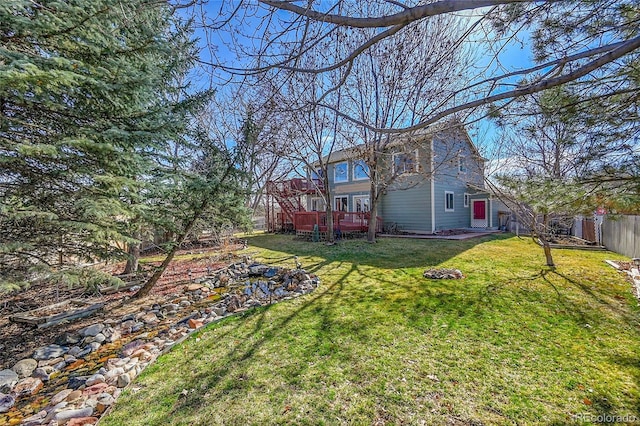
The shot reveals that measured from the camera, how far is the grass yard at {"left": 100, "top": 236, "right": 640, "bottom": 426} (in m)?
2.32

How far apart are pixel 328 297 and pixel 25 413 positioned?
400 cm

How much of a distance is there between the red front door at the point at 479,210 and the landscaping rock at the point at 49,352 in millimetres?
19513

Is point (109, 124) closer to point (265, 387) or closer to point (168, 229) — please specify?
point (168, 229)

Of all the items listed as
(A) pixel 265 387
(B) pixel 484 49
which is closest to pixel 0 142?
(A) pixel 265 387

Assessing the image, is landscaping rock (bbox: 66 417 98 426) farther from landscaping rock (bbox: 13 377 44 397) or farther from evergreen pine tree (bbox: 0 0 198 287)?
evergreen pine tree (bbox: 0 0 198 287)

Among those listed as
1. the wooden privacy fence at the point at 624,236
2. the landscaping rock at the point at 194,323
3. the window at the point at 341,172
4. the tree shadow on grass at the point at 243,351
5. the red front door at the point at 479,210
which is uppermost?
the window at the point at 341,172

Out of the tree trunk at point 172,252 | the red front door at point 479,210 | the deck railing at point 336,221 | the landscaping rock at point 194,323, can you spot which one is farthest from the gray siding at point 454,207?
the landscaping rock at point 194,323

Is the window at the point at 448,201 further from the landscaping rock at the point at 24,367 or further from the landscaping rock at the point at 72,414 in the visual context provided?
the landscaping rock at the point at 24,367

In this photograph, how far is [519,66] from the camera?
3.63m

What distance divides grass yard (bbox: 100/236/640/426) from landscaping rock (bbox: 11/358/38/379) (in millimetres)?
1620

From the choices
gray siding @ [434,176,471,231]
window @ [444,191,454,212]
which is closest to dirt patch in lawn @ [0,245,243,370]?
gray siding @ [434,176,471,231]

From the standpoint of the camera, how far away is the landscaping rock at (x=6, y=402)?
2688 mm

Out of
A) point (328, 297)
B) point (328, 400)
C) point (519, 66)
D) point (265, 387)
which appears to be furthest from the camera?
point (328, 297)
